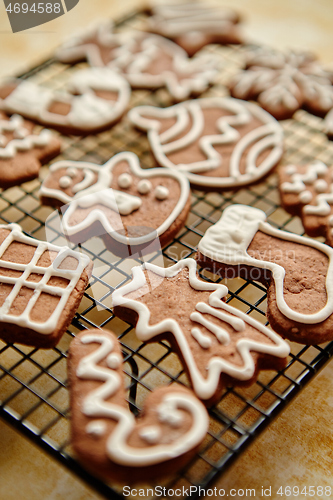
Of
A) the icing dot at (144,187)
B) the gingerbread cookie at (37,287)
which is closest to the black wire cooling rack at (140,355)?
the gingerbread cookie at (37,287)

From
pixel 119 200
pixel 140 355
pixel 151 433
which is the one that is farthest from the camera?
pixel 119 200

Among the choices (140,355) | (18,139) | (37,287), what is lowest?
(140,355)

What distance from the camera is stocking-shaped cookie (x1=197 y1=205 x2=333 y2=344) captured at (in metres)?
1.18

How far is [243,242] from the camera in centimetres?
133

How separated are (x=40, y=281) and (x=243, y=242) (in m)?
0.54

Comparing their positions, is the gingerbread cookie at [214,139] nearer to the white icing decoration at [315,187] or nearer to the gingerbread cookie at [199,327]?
the white icing decoration at [315,187]

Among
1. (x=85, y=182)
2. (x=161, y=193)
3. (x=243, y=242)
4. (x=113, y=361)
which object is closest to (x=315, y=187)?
(x=243, y=242)

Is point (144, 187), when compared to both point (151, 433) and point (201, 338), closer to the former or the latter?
point (201, 338)

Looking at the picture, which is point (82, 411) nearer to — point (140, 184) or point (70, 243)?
point (70, 243)

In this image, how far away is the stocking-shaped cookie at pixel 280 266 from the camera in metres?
1.18

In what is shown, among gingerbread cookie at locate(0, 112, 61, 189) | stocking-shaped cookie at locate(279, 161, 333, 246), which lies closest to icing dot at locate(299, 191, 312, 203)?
stocking-shaped cookie at locate(279, 161, 333, 246)

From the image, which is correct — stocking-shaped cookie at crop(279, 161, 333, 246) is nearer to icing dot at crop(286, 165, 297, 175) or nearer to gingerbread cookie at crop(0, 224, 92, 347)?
icing dot at crop(286, 165, 297, 175)

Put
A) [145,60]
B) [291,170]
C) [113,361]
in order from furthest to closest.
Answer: [145,60] → [291,170] → [113,361]

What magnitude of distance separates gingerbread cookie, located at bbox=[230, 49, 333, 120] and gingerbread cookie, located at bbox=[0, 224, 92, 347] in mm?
974
